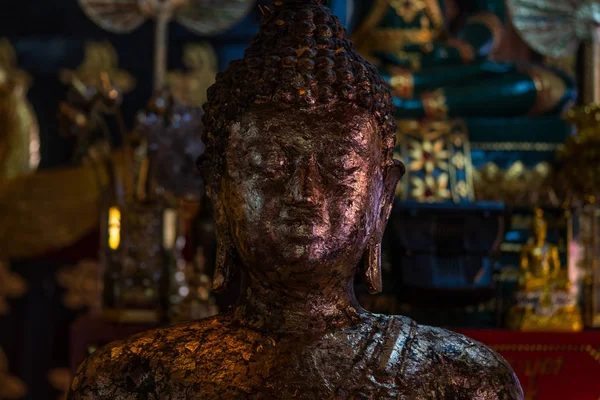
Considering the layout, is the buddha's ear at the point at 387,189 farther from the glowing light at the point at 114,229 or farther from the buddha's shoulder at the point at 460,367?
the glowing light at the point at 114,229

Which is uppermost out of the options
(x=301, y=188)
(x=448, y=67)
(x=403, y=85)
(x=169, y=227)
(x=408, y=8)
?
(x=408, y=8)

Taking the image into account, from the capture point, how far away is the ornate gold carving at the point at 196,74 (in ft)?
16.9

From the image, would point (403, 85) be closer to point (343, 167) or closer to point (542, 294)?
point (542, 294)

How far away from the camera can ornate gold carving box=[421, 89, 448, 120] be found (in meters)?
4.15

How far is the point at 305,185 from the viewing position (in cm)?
159

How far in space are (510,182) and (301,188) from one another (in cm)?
250

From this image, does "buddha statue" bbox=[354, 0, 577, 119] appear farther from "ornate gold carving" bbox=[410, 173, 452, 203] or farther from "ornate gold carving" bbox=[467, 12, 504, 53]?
"ornate gold carving" bbox=[410, 173, 452, 203]

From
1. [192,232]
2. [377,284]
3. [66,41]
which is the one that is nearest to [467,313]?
[192,232]

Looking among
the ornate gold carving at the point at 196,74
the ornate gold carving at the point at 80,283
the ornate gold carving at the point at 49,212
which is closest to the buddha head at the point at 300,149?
the ornate gold carving at the point at 49,212

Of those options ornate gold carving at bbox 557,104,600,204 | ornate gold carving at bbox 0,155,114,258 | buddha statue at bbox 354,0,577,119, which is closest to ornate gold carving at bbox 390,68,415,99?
A: buddha statue at bbox 354,0,577,119

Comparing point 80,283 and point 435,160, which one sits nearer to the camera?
point 435,160

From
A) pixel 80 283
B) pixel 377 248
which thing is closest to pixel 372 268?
pixel 377 248

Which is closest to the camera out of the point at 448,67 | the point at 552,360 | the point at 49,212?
the point at 552,360

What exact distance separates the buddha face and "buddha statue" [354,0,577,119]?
2.55 metres
